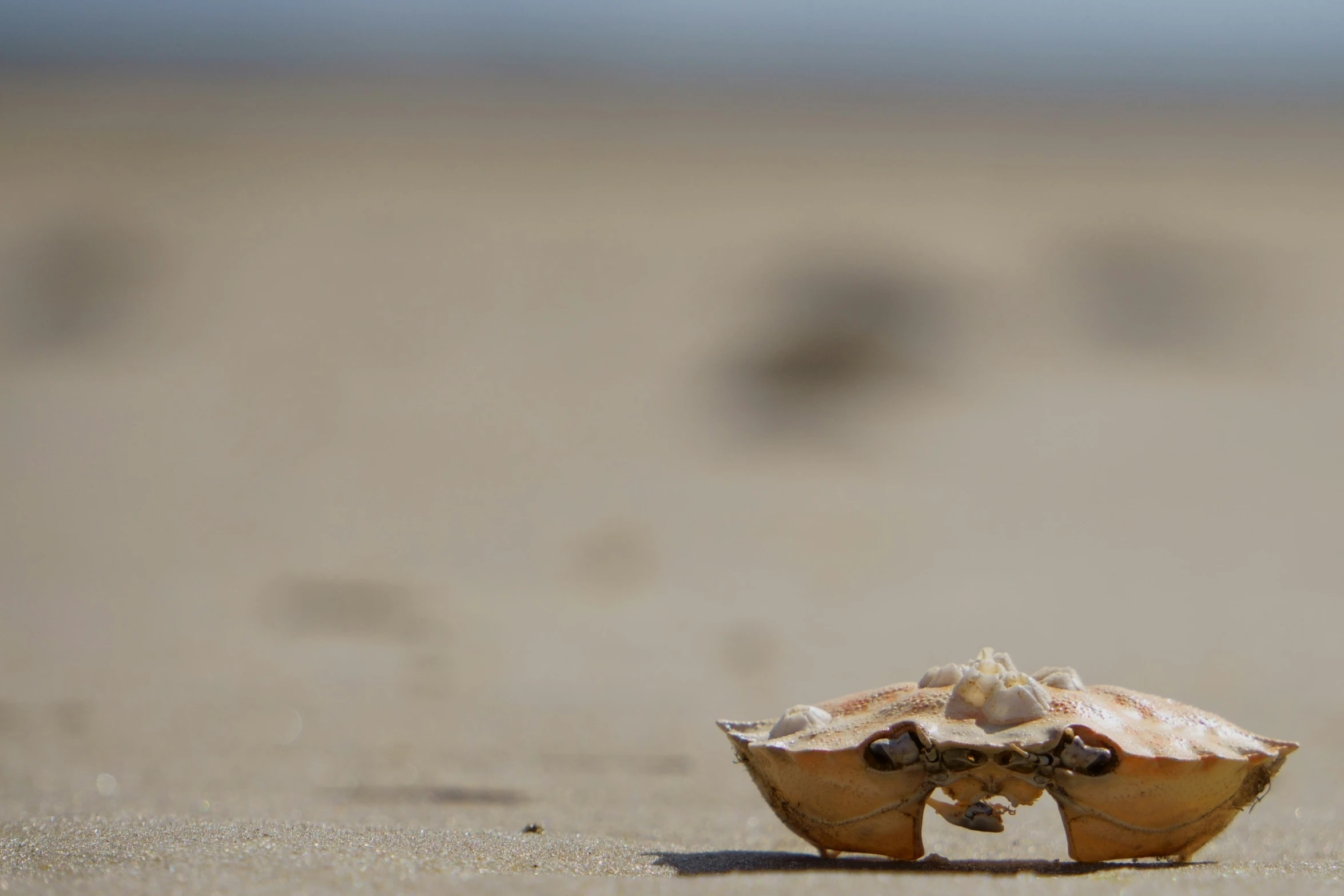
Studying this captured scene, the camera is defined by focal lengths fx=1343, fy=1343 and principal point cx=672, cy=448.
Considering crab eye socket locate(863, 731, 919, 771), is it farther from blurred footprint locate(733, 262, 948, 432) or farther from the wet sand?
blurred footprint locate(733, 262, 948, 432)

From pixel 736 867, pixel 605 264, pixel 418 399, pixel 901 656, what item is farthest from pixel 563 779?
pixel 605 264

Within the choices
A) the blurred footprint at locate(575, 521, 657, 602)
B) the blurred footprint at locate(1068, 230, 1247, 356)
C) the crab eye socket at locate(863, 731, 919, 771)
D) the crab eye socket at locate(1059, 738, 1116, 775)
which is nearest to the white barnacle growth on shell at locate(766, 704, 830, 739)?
the crab eye socket at locate(863, 731, 919, 771)

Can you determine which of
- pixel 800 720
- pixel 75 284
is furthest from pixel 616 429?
pixel 800 720

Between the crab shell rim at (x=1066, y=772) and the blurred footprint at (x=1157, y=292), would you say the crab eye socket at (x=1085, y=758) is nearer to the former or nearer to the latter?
the crab shell rim at (x=1066, y=772)

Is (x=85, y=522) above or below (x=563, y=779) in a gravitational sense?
above

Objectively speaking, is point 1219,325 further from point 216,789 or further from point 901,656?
point 216,789

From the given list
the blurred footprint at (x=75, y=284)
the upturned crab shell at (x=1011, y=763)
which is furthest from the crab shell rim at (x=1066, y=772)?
the blurred footprint at (x=75, y=284)
